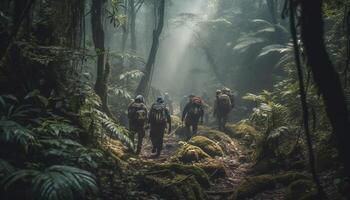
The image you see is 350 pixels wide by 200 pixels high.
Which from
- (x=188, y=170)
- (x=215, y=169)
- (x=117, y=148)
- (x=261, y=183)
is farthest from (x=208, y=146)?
(x=261, y=183)

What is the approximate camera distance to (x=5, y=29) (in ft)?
22.4

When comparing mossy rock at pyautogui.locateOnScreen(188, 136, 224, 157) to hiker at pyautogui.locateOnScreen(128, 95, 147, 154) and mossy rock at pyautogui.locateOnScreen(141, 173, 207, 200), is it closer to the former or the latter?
hiker at pyautogui.locateOnScreen(128, 95, 147, 154)

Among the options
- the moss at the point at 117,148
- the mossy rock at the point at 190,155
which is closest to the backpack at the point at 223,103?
the mossy rock at the point at 190,155

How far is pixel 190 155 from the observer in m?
9.73

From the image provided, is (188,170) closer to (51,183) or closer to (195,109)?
(51,183)

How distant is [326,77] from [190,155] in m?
5.67

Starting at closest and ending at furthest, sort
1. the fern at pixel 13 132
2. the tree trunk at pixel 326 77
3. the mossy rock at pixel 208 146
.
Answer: the tree trunk at pixel 326 77 → the fern at pixel 13 132 → the mossy rock at pixel 208 146

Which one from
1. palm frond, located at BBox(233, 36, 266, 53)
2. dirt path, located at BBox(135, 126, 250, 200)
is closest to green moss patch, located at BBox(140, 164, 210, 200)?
dirt path, located at BBox(135, 126, 250, 200)

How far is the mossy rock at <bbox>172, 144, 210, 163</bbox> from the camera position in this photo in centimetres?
968

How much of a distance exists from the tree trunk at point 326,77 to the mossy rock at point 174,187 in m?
3.01

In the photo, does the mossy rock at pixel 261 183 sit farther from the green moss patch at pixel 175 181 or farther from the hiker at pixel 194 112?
the hiker at pixel 194 112

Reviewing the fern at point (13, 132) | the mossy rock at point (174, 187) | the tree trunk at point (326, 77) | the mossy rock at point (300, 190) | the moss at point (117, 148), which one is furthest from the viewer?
the moss at point (117, 148)

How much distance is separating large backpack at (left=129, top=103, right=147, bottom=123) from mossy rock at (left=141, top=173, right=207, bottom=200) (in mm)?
3506

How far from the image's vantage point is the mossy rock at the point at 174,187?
22.3 feet
